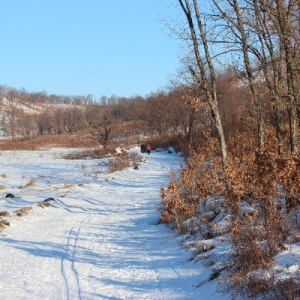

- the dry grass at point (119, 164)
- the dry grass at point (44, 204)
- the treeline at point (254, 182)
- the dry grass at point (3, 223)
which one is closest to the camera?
the treeline at point (254, 182)

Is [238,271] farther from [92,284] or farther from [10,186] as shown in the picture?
[10,186]

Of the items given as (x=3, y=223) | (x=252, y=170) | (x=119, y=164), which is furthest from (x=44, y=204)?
(x=119, y=164)

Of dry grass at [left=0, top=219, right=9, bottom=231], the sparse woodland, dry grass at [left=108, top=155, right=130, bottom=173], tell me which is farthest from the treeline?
dry grass at [left=108, top=155, right=130, bottom=173]

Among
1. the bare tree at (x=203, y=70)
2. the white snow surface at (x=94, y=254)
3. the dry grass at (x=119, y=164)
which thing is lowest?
the white snow surface at (x=94, y=254)

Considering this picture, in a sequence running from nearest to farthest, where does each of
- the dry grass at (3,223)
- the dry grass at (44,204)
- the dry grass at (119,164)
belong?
1. the dry grass at (3,223)
2. the dry grass at (44,204)
3. the dry grass at (119,164)

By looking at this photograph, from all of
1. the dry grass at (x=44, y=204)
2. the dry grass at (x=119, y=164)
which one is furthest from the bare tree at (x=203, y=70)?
the dry grass at (x=119, y=164)

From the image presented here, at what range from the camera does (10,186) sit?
20.4 metres

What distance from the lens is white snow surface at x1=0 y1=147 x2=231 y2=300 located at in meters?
5.94

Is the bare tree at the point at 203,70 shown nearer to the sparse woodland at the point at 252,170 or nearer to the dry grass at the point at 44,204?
the sparse woodland at the point at 252,170

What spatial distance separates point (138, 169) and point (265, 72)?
15837mm

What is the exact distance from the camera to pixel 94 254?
7.97m

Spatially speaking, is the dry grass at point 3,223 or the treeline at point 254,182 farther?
the dry grass at point 3,223

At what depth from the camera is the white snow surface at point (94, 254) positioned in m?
5.94

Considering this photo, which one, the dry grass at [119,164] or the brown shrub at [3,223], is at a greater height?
the dry grass at [119,164]
